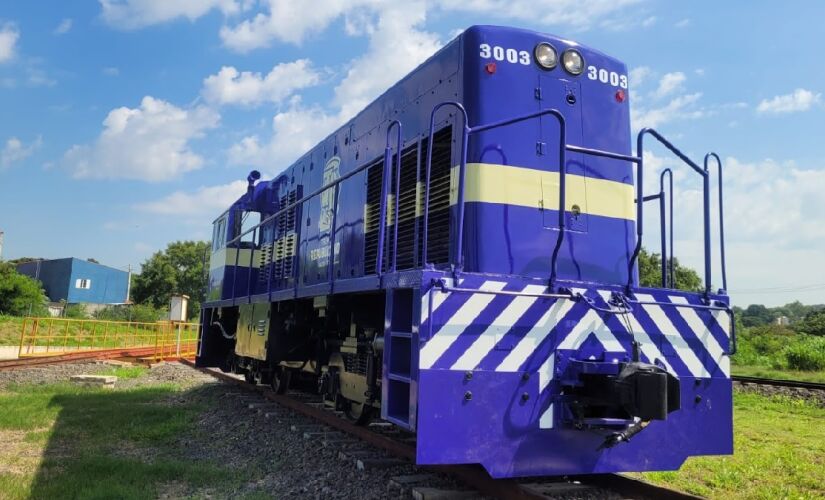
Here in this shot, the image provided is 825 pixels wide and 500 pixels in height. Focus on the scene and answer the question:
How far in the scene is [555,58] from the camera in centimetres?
489

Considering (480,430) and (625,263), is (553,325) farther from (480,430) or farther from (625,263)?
(625,263)

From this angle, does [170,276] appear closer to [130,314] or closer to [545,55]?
[130,314]

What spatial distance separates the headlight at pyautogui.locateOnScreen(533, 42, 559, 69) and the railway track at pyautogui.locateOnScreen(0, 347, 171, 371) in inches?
Result: 552

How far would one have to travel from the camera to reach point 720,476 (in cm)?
525

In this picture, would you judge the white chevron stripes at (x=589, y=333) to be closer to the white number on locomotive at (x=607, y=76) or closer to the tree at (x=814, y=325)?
the white number on locomotive at (x=607, y=76)

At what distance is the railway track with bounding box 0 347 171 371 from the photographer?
14482 mm

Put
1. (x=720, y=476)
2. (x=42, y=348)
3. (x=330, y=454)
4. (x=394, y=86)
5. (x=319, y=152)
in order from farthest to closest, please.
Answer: (x=42, y=348), (x=319, y=152), (x=394, y=86), (x=330, y=454), (x=720, y=476)

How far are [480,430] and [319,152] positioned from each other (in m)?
5.13

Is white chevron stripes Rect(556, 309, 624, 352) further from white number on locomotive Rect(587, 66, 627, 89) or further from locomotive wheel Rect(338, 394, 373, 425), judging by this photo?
locomotive wheel Rect(338, 394, 373, 425)

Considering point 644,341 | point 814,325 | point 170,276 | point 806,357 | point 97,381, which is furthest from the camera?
point 170,276

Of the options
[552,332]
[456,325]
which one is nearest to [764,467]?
[552,332]

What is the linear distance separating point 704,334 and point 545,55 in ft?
7.63

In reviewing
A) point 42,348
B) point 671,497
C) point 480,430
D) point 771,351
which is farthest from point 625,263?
point 771,351

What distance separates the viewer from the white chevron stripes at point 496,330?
3.62 meters
